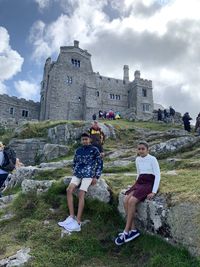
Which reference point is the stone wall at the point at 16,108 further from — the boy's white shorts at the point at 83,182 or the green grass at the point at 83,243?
the green grass at the point at 83,243

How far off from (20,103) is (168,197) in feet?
192

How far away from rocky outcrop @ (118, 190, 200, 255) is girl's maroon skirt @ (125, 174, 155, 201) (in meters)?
0.19

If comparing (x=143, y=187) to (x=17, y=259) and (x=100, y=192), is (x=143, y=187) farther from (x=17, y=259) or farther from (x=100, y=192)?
(x=17, y=259)

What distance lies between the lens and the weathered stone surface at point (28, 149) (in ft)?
92.2

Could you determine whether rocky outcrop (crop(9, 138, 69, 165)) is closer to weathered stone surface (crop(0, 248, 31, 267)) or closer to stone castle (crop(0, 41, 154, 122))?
weathered stone surface (crop(0, 248, 31, 267))

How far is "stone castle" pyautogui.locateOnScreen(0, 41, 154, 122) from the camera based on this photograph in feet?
202

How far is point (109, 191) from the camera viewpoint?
29.7 feet

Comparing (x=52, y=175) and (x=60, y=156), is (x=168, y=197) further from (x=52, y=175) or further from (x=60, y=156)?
(x=60, y=156)

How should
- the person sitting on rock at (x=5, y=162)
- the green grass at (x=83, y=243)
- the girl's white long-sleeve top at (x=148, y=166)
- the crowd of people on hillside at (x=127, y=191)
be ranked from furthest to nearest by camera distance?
the person sitting on rock at (x=5, y=162) → the girl's white long-sleeve top at (x=148, y=166) → the crowd of people on hillside at (x=127, y=191) → the green grass at (x=83, y=243)

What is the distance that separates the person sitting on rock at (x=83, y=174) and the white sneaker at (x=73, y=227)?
2.5 inches

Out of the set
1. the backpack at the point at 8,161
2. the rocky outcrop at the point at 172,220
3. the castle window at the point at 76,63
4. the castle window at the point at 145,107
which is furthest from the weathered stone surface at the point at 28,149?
the castle window at the point at 145,107

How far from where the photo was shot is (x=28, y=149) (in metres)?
29.0

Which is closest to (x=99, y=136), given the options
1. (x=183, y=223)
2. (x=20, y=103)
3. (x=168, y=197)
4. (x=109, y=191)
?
(x=109, y=191)

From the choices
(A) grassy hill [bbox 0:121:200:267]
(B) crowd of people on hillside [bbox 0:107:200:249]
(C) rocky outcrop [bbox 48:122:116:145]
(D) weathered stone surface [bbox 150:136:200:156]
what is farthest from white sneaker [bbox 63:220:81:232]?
(C) rocky outcrop [bbox 48:122:116:145]
